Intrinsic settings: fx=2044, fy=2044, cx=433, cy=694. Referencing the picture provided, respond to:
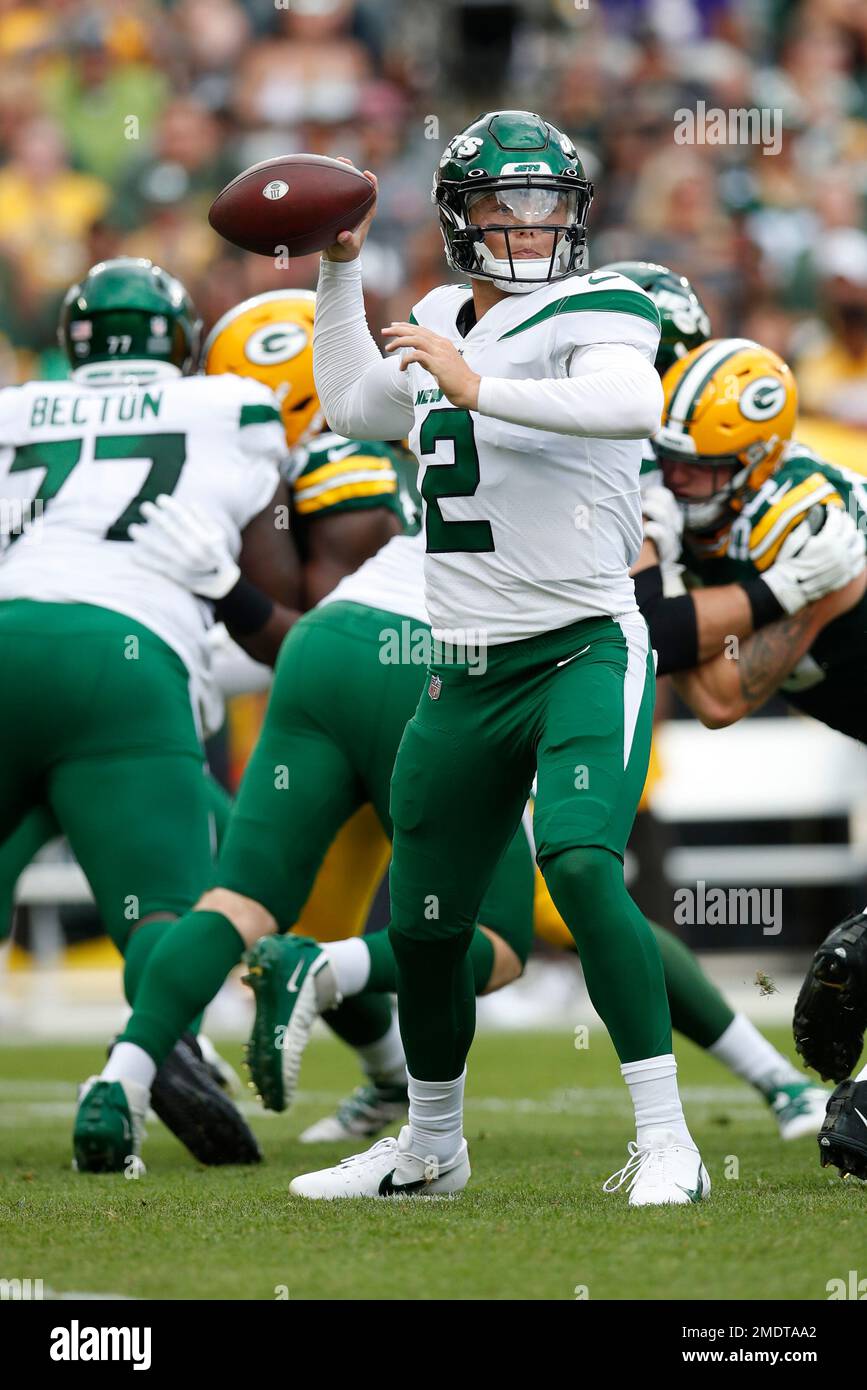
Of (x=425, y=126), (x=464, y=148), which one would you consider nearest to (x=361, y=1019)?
(x=464, y=148)

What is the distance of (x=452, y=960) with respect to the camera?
11.3 ft

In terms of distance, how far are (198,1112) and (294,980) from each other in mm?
398

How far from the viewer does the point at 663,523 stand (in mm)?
4426

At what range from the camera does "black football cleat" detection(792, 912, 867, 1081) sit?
368cm

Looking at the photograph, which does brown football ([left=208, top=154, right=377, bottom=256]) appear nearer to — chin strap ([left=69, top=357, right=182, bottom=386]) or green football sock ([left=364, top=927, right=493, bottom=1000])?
chin strap ([left=69, top=357, right=182, bottom=386])

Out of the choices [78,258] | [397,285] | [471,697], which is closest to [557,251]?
[471,697]

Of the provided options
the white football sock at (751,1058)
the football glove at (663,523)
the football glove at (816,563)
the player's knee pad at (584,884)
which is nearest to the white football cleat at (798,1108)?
the white football sock at (751,1058)

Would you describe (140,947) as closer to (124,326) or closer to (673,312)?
(124,326)

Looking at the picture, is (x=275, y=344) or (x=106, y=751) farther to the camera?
(x=275, y=344)

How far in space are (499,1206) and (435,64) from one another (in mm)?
10355

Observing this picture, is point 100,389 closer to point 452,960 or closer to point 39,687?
point 39,687

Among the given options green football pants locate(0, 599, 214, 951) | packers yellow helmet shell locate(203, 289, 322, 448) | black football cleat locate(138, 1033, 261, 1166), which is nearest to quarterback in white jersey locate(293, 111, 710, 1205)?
black football cleat locate(138, 1033, 261, 1166)

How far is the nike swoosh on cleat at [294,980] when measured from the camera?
13.4 ft

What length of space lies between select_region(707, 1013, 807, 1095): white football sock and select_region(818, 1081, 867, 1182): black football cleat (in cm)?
117
